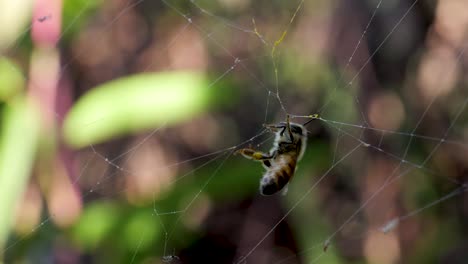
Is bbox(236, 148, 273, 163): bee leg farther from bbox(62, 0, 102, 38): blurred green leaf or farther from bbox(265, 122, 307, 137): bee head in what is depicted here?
bbox(62, 0, 102, 38): blurred green leaf

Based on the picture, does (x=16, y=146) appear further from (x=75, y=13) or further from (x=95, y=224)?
(x=75, y=13)

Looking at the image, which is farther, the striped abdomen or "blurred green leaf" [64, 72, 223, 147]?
"blurred green leaf" [64, 72, 223, 147]

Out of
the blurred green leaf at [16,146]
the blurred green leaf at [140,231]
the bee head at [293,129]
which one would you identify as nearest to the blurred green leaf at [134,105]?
the blurred green leaf at [16,146]

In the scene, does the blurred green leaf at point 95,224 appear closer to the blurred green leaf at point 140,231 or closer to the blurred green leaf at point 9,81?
the blurred green leaf at point 140,231

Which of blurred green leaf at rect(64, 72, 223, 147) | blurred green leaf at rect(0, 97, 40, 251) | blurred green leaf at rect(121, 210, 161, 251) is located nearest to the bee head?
blurred green leaf at rect(64, 72, 223, 147)

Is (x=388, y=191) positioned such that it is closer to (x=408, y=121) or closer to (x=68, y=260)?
(x=408, y=121)

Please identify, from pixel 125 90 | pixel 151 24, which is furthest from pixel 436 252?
pixel 151 24
